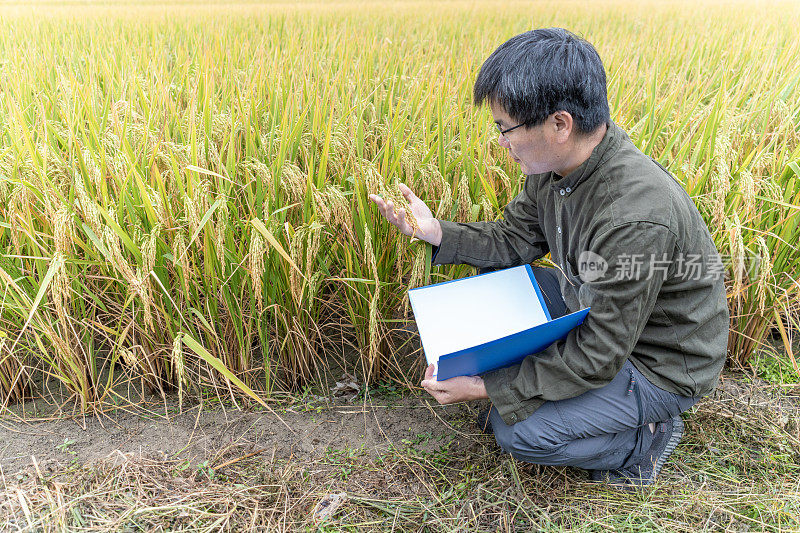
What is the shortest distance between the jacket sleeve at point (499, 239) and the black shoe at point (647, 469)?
641 mm

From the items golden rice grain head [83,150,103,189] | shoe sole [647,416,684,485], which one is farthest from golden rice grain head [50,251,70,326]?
shoe sole [647,416,684,485]

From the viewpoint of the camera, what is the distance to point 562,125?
1248 millimetres

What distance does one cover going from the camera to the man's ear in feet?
4.00

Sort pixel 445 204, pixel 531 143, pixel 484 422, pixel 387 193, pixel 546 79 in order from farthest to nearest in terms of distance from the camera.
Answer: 1. pixel 484 422
2. pixel 445 204
3. pixel 387 193
4. pixel 531 143
5. pixel 546 79

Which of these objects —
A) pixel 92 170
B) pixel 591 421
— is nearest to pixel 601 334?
pixel 591 421

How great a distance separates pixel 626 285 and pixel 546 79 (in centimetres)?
50

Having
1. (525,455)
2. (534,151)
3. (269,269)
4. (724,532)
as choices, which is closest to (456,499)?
(525,455)

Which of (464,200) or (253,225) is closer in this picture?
(253,225)

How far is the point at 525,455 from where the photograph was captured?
1.44 metres

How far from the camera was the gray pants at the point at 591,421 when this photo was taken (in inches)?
55.4

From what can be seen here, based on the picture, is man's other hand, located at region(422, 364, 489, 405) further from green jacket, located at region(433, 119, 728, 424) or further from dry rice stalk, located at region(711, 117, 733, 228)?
dry rice stalk, located at region(711, 117, 733, 228)

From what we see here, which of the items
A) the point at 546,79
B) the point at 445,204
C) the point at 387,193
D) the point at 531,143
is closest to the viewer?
the point at 546,79

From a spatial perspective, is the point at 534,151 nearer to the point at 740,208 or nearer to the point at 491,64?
the point at 491,64

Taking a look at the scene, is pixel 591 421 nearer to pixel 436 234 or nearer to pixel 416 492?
pixel 416 492
